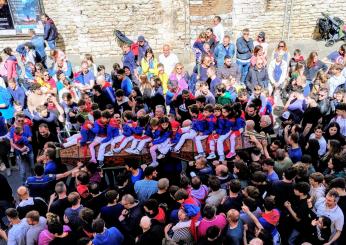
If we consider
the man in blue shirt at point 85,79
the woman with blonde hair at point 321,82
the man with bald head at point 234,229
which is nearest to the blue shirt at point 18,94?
the man in blue shirt at point 85,79

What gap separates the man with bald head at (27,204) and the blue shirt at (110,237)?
Answer: 1.39 m

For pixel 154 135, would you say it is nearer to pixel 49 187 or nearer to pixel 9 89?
pixel 49 187

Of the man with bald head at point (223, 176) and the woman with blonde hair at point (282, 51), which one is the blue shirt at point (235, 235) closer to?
the man with bald head at point (223, 176)

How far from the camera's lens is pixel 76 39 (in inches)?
565

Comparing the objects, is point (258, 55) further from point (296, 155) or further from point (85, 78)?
point (85, 78)

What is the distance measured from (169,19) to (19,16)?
4.69 meters

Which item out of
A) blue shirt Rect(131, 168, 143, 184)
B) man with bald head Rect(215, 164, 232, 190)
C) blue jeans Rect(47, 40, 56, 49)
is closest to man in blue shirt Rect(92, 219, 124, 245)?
blue shirt Rect(131, 168, 143, 184)

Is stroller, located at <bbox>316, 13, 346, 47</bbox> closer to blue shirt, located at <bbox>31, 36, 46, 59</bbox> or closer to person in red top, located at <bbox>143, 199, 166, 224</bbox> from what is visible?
blue shirt, located at <bbox>31, 36, 46, 59</bbox>

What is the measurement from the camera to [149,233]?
210 inches

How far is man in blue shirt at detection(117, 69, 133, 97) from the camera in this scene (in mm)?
9516

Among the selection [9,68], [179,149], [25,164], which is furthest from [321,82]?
→ [9,68]

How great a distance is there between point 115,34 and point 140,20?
0.90 metres

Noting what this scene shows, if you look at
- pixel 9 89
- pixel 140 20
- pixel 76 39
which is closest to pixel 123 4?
pixel 140 20

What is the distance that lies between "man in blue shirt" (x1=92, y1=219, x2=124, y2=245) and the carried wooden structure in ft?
7.31
